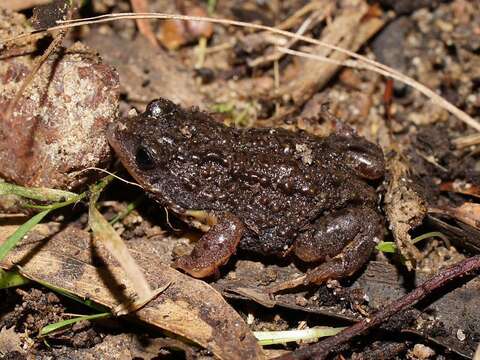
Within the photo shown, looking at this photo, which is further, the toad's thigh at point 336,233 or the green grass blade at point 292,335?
the toad's thigh at point 336,233

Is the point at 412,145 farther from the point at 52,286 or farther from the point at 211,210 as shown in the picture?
the point at 52,286

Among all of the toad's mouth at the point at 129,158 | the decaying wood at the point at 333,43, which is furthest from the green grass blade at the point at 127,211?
the decaying wood at the point at 333,43

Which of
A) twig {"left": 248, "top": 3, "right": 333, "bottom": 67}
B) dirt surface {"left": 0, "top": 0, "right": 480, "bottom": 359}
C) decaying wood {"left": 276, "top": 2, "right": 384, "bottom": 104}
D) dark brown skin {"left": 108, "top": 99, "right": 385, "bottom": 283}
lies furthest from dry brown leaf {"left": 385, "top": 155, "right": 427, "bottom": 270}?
twig {"left": 248, "top": 3, "right": 333, "bottom": 67}

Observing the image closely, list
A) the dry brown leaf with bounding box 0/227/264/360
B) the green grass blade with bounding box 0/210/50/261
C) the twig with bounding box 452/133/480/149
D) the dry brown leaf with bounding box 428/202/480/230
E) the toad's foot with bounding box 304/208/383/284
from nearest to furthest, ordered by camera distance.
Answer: the green grass blade with bounding box 0/210/50/261, the dry brown leaf with bounding box 0/227/264/360, the toad's foot with bounding box 304/208/383/284, the dry brown leaf with bounding box 428/202/480/230, the twig with bounding box 452/133/480/149

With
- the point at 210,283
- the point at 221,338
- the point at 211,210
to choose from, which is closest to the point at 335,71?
the point at 211,210

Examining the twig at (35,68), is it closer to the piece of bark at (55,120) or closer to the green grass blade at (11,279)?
the piece of bark at (55,120)

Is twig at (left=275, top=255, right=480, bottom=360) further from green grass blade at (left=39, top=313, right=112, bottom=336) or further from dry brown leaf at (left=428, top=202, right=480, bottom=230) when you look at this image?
green grass blade at (left=39, top=313, right=112, bottom=336)

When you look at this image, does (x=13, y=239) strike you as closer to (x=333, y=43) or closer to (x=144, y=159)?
(x=144, y=159)
